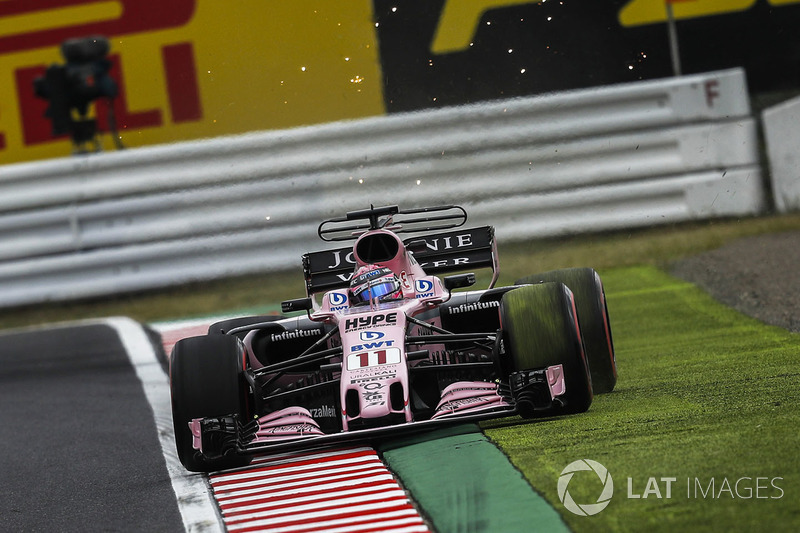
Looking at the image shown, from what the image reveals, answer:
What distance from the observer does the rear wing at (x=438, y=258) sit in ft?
27.4

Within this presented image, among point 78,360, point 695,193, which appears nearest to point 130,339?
point 78,360

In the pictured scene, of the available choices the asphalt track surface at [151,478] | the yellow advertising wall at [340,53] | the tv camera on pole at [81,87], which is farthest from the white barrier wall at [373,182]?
the asphalt track surface at [151,478]

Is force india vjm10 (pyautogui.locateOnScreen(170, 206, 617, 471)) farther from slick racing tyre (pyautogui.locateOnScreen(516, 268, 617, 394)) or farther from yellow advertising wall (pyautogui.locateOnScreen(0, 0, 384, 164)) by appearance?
yellow advertising wall (pyautogui.locateOnScreen(0, 0, 384, 164))

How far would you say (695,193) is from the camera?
48.4 feet

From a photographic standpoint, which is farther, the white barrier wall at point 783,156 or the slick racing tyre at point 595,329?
the white barrier wall at point 783,156

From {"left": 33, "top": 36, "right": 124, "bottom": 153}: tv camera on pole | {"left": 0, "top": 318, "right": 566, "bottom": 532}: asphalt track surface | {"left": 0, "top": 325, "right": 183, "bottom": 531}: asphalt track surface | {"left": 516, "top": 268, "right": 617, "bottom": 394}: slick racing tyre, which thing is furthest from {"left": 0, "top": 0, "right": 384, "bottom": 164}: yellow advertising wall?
{"left": 516, "top": 268, "right": 617, "bottom": 394}: slick racing tyre

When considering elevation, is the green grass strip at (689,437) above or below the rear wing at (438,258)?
below

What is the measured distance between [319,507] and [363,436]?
80cm

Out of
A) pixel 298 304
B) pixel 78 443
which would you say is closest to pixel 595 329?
pixel 298 304

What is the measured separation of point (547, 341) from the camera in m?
6.70

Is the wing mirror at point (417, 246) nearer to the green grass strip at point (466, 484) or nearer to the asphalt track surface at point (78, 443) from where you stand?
the green grass strip at point (466, 484)

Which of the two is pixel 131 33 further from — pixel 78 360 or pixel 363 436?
pixel 363 436

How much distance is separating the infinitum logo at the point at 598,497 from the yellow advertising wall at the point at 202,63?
742 centimetres

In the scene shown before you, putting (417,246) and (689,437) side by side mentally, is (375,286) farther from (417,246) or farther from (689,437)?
(689,437)
